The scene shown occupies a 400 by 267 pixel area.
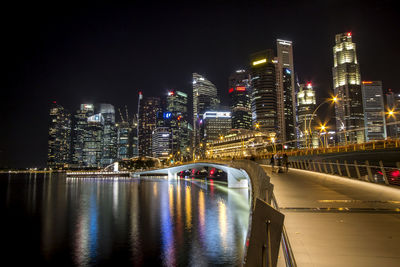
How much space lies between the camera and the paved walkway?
6.05 metres

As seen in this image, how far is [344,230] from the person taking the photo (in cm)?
815

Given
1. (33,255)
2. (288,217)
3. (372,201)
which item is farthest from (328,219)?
(33,255)

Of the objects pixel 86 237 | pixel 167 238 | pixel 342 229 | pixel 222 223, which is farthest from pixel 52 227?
pixel 342 229

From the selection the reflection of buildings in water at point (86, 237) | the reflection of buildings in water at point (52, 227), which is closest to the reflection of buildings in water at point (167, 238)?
the reflection of buildings in water at point (86, 237)

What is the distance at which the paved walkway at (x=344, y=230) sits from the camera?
605 centimetres

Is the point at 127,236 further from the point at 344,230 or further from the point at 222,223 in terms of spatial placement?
the point at 344,230

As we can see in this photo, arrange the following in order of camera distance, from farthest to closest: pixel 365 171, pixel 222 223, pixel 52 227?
pixel 365 171 < pixel 52 227 < pixel 222 223

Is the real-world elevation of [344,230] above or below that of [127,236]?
above

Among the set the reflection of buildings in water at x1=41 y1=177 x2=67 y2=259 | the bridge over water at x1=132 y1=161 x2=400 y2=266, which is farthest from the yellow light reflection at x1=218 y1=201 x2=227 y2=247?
the reflection of buildings in water at x1=41 y1=177 x2=67 y2=259

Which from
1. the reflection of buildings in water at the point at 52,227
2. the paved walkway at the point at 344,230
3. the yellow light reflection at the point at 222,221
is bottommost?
the reflection of buildings in water at the point at 52,227

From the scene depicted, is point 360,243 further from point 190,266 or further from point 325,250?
point 190,266

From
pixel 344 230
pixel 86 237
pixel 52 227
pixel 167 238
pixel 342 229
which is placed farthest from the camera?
pixel 52 227

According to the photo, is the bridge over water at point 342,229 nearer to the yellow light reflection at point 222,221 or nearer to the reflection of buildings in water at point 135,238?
the reflection of buildings in water at point 135,238

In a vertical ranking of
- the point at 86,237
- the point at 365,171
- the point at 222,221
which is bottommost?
the point at 86,237
